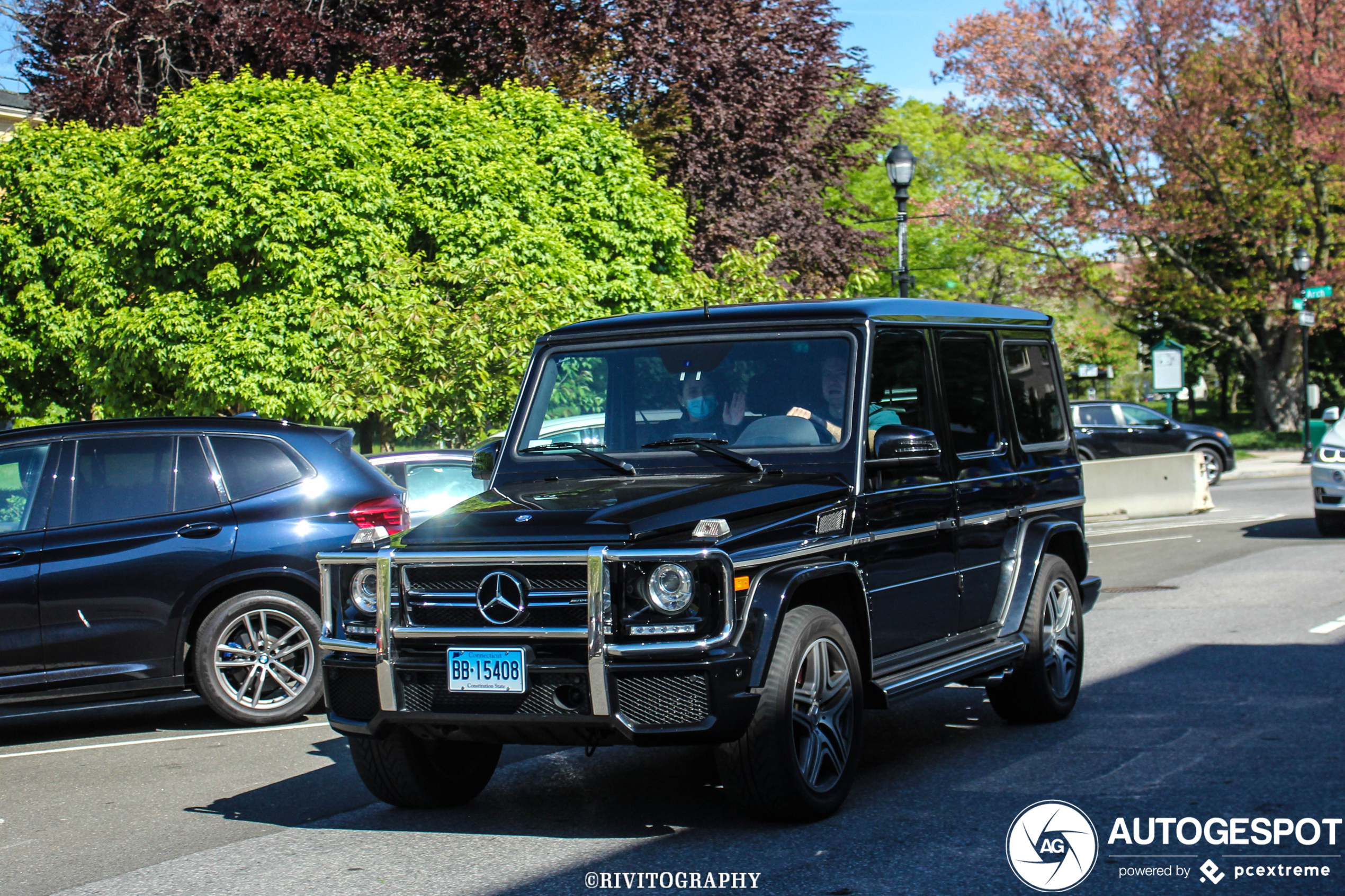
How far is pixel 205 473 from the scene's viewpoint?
8773mm

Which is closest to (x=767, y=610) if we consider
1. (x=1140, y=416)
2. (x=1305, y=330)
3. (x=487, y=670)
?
(x=487, y=670)

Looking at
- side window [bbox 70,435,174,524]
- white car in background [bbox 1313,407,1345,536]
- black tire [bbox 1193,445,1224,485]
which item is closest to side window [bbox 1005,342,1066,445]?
side window [bbox 70,435,174,524]

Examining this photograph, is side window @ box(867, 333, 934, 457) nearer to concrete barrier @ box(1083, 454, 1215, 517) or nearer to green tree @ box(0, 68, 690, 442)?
green tree @ box(0, 68, 690, 442)

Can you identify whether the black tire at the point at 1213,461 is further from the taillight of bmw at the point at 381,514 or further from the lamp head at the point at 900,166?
the taillight of bmw at the point at 381,514

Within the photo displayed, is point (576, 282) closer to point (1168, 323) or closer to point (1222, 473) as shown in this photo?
point (1222, 473)

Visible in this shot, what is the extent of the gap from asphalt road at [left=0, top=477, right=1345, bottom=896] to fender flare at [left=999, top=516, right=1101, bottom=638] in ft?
1.96

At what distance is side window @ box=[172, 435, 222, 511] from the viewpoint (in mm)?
8680

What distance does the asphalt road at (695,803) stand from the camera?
16.8 feet

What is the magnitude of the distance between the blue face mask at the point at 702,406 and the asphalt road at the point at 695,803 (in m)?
1.64

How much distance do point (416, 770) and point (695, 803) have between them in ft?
3.80

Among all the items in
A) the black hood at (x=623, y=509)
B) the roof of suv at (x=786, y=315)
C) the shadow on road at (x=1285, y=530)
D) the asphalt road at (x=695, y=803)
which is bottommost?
the shadow on road at (x=1285, y=530)

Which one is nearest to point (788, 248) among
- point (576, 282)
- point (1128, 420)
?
point (1128, 420)

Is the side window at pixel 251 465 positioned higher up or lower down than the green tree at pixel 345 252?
lower down

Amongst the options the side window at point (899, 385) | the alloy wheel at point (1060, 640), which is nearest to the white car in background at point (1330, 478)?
the alloy wheel at point (1060, 640)
